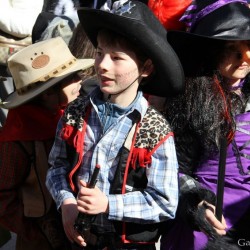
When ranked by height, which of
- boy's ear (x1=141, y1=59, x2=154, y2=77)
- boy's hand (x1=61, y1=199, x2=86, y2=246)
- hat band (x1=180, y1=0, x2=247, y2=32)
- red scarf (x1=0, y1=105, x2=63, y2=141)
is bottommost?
boy's hand (x1=61, y1=199, x2=86, y2=246)

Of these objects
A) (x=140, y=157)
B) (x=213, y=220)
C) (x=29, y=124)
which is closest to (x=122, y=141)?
(x=140, y=157)

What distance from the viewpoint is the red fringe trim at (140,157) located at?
5.70 ft

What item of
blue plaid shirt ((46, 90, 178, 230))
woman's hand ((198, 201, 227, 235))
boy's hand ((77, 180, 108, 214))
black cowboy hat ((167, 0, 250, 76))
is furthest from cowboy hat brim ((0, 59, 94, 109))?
woman's hand ((198, 201, 227, 235))

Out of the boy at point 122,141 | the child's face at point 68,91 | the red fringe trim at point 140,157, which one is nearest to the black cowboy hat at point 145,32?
the boy at point 122,141

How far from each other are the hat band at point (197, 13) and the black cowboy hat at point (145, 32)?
18 centimetres

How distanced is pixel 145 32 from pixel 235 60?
0.45 m

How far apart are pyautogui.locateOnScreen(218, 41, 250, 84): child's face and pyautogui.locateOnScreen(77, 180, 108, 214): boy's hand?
2.52 feet

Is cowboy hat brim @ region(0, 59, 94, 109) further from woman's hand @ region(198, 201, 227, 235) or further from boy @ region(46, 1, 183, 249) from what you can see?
woman's hand @ region(198, 201, 227, 235)

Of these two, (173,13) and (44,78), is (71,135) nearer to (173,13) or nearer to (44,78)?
(44,78)

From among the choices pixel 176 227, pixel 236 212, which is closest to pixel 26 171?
pixel 176 227

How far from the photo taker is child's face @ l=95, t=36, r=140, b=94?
179 centimetres

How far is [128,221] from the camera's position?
69.1 inches

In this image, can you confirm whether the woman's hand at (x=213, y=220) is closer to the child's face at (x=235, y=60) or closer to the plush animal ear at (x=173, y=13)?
the child's face at (x=235, y=60)

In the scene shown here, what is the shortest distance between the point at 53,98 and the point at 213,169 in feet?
2.79
